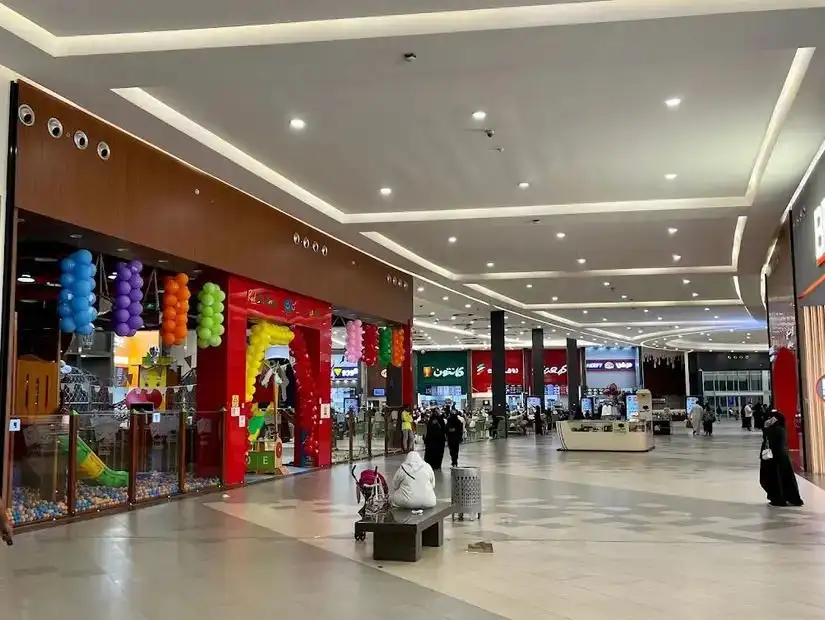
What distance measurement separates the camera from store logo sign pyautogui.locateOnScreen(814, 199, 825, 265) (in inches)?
396

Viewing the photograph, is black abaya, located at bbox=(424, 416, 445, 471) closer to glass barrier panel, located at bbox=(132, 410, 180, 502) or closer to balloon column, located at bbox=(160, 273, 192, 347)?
glass barrier panel, located at bbox=(132, 410, 180, 502)

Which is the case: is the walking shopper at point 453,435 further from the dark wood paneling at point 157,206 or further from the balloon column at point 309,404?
the dark wood paneling at point 157,206

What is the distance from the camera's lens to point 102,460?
10.1 m

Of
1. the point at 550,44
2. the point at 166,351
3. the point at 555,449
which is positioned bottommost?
the point at 555,449

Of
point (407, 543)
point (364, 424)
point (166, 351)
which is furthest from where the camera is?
point (166, 351)

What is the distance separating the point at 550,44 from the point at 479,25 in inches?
26.6

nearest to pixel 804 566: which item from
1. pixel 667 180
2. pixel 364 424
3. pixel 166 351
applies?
pixel 667 180

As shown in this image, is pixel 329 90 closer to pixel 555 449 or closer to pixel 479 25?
pixel 479 25

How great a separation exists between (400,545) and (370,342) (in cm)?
1322

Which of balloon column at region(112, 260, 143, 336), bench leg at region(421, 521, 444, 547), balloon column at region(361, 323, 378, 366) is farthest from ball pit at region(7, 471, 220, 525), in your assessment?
balloon column at region(361, 323, 378, 366)

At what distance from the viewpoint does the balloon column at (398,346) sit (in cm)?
2072

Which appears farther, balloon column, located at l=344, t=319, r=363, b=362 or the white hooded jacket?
balloon column, located at l=344, t=319, r=363, b=362

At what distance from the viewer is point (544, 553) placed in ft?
23.1

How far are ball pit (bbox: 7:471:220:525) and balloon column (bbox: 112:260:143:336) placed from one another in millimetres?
1906
